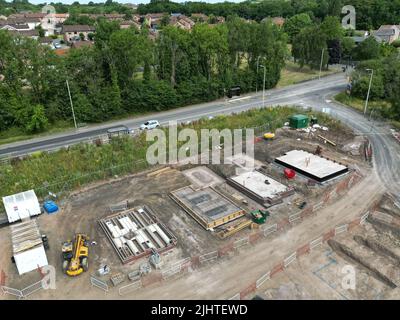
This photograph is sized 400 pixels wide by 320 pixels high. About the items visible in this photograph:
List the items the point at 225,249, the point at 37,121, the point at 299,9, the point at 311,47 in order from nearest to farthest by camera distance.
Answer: the point at 225,249 → the point at 37,121 → the point at 311,47 → the point at 299,9

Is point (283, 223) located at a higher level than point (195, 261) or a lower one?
higher

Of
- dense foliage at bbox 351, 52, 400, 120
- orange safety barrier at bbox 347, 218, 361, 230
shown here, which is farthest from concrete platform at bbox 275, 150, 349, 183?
dense foliage at bbox 351, 52, 400, 120

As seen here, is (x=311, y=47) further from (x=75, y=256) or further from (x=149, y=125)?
(x=75, y=256)

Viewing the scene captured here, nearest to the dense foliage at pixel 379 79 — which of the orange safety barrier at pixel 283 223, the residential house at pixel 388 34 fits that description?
the orange safety barrier at pixel 283 223

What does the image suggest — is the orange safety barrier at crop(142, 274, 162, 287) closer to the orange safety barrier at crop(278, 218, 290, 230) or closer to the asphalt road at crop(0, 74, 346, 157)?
Answer: the orange safety barrier at crop(278, 218, 290, 230)

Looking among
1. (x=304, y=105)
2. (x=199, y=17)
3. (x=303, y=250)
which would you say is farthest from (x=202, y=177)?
(x=199, y=17)
